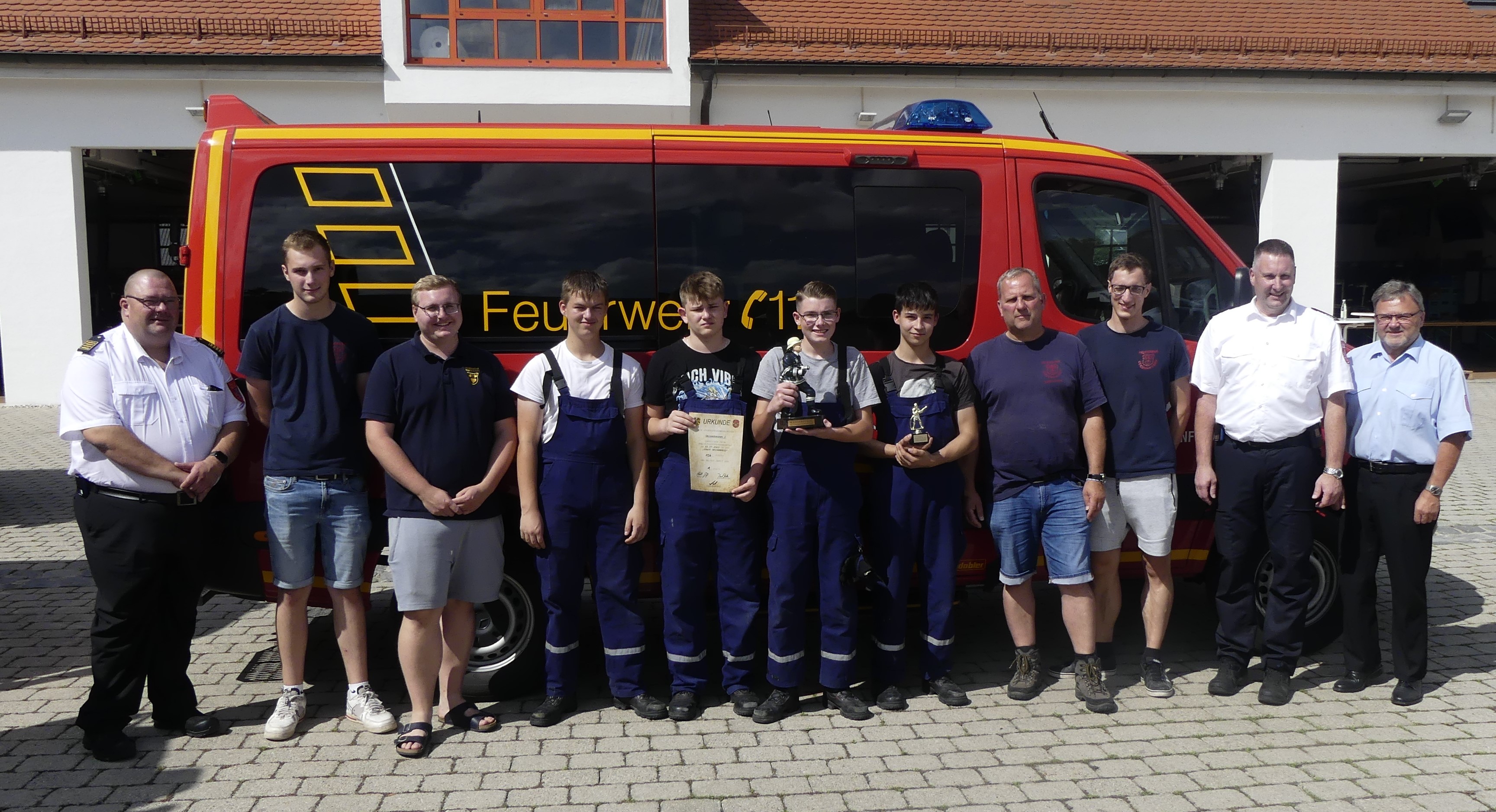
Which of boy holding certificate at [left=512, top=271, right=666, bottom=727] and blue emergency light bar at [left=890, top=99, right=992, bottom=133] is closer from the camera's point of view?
boy holding certificate at [left=512, top=271, right=666, bottom=727]

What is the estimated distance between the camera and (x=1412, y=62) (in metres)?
13.9

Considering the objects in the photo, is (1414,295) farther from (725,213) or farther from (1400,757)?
(725,213)

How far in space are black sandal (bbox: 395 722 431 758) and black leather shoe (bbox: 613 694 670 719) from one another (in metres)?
0.75

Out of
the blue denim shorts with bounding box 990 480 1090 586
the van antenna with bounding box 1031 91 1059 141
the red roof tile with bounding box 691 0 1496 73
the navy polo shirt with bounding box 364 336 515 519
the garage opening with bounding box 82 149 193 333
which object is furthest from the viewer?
the garage opening with bounding box 82 149 193 333

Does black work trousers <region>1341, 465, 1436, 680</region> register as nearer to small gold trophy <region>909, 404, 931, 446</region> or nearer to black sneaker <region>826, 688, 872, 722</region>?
small gold trophy <region>909, 404, 931, 446</region>

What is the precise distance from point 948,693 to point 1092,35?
38.9 ft

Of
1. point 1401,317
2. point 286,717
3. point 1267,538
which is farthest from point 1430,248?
point 286,717

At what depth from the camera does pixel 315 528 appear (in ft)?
12.7

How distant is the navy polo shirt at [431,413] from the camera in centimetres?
372

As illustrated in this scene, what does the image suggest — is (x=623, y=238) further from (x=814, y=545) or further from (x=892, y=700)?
(x=892, y=700)

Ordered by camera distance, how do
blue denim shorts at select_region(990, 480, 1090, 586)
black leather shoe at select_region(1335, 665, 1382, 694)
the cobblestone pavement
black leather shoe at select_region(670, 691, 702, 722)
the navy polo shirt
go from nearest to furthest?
the cobblestone pavement, the navy polo shirt, black leather shoe at select_region(670, 691, 702, 722), blue denim shorts at select_region(990, 480, 1090, 586), black leather shoe at select_region(1335, 665, 1382, 694)

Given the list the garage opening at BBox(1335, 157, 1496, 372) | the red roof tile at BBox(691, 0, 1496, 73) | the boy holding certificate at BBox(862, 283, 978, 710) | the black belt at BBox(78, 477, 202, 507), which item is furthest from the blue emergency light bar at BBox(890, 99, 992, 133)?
the garage opening at BBox(1335, 157, 1496, 372)

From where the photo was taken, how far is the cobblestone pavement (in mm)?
3436

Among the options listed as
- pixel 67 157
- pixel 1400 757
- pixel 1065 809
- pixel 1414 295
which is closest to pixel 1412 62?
pixel 1414 295
